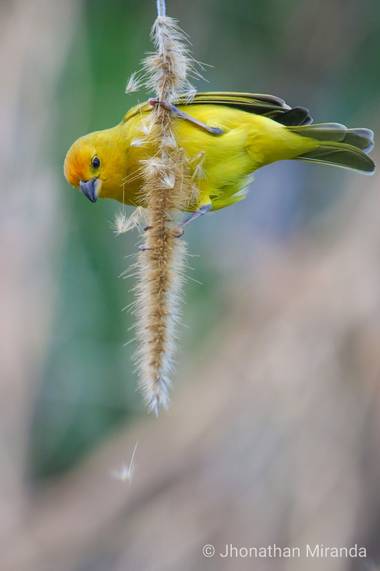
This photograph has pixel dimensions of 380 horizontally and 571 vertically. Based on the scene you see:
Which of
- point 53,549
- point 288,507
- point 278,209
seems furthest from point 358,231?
point 53,549

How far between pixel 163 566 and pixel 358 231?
229cm

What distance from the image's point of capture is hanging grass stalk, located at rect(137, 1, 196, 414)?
7.61 ft

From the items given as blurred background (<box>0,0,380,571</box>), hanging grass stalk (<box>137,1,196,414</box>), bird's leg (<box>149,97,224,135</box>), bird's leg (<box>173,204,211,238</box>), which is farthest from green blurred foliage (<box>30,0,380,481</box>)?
hanging grass stalk (<box>137,1,196,414</box>)

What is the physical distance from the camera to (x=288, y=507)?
4.38 meters

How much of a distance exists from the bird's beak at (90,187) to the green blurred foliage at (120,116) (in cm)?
231

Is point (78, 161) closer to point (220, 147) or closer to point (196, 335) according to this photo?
point (220, 147)

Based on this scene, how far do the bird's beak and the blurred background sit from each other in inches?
73.9

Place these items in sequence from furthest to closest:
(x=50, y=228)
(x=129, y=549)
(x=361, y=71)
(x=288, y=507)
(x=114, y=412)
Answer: (x=361, y=71) < (x=114, y=412) < (x=50, y=228) < (x=129, y=549) < (x=288, y=507)

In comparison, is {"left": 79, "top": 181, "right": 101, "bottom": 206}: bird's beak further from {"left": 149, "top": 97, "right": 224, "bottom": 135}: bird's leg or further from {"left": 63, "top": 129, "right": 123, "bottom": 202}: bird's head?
{"left": 149, "top": 97, "right": 224, "bottom": 135}: bird's leg

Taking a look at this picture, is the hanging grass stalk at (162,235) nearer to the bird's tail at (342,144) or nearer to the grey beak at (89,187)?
the grey beak at (89,187)

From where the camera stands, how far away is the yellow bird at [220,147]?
2988 mm

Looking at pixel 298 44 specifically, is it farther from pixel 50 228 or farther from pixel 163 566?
pixel 163 566

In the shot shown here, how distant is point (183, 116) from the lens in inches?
107

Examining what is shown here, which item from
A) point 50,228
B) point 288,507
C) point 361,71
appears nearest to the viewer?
point 288,507
